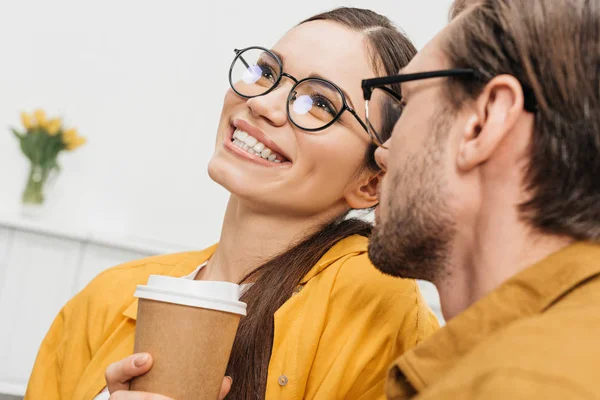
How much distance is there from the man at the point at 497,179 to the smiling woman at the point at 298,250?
342 millimetres

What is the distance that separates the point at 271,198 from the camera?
4.73ft

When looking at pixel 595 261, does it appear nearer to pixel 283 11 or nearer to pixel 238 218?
pixel 238 218

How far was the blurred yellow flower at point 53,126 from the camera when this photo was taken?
8.80ft

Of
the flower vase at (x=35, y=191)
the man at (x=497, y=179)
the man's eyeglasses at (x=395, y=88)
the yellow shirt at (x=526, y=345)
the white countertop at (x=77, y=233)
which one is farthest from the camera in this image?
the flower vase at (x=35, y=191)

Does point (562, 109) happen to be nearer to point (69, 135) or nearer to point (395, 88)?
point (395, 88)

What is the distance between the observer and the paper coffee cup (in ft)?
3.35

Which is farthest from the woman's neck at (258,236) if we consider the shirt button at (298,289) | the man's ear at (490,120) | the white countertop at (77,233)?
the white countertop at (77,233)

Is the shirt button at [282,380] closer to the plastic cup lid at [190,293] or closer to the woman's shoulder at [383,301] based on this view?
the woman's shoulder at [383,301]

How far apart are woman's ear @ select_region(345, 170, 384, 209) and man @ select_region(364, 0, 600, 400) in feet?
1.61

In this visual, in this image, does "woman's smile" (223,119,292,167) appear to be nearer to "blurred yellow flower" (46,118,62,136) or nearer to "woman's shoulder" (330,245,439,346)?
"woman's shoulder" (330,245,439,346)

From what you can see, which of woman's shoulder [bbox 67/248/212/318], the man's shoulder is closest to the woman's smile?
woman's shoulder [bbox 67/248/212/318]

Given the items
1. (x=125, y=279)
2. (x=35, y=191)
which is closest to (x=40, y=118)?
(x=35, y=191)

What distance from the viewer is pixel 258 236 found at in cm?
151

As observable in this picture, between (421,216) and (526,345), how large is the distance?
0.37m
